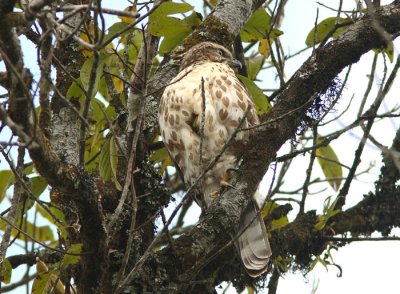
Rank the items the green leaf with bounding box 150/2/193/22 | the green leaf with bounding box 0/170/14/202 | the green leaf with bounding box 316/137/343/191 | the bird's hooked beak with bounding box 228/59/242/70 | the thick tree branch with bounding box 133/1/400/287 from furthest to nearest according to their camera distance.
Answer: the green leaf with bounding box 316/137/343/191 < the bird's hooked beak with bounding box 228/59/242/70 < the green leaf with bounding box 0/170/14/202 < the thick tree branch with bounding box 133/1/400/287 < the green leaf with bounding box 150/2/193/22

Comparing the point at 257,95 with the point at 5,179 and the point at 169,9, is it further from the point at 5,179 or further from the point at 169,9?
the point at 5,179

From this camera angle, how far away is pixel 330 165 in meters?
5.01

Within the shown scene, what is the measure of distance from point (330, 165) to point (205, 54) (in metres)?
1.23

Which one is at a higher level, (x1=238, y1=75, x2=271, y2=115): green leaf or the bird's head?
the bird's head

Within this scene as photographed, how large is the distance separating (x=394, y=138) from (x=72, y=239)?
2314 millimetres

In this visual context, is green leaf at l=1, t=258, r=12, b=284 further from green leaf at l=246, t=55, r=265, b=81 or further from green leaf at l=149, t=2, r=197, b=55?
green leaf at l=246, t=55, r=265, b=81

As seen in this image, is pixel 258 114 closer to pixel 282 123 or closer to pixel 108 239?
pixel 282 123

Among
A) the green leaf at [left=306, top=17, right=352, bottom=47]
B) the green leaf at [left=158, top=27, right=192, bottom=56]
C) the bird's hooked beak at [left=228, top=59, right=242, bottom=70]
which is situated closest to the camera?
the green leaf at [left=158, top=27, right=192, bottom=56]

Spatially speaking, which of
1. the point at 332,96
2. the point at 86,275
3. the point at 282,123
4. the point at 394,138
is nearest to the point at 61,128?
the point at 86,275

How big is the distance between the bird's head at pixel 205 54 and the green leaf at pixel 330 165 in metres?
0.89

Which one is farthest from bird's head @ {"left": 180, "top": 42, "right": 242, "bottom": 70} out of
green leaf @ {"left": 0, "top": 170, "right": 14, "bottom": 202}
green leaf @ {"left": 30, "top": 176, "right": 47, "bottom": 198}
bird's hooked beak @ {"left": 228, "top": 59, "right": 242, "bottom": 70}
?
green leaf @ {"left": 0, "top": 170, "right": 14, "bottom": 202}

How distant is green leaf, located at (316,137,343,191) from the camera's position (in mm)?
4898

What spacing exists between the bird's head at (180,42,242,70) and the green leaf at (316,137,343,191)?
2.93 feet

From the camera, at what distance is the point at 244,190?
355 centimetres
